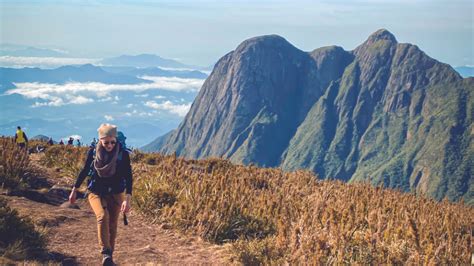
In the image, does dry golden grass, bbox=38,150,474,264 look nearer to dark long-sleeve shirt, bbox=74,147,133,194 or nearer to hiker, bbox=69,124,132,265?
hiker, bbox=69,124,132,265

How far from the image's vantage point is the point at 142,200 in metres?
11.5

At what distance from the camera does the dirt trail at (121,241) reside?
27.6 ft

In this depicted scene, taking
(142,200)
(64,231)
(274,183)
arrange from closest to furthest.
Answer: (64,231) < (142,200) < (274,183)

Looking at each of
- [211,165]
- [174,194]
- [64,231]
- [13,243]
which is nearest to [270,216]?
[174,194]

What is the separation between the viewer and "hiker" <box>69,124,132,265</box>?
7797mm

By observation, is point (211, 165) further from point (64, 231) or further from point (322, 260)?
point (322, 260)

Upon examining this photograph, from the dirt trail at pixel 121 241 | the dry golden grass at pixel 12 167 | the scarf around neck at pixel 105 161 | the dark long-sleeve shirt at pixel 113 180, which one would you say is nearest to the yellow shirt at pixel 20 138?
the dry golden grass at pixel 12 167

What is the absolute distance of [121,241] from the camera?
9484 millimetres

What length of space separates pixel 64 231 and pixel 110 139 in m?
2.87

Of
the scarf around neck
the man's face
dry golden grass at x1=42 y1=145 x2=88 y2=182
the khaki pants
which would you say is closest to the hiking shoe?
the khaki pants

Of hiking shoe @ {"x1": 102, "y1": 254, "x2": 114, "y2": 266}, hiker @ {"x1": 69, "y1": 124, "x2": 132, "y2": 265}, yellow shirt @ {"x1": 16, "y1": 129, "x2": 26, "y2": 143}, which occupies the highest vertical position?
hiker @ {"x1": 69, "y1": 124, "x2": 132, "y2": 265}

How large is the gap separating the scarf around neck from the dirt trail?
1592 millimetres

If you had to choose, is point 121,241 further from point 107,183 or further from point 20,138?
point 20,138

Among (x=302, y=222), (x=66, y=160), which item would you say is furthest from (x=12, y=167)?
(x=302, y=222)
